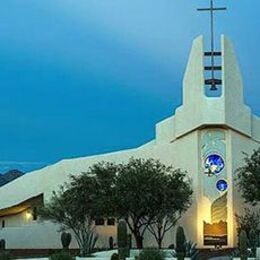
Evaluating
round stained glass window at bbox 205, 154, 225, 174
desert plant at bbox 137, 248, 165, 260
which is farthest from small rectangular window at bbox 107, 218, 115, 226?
desert plant at bbox 137, 248, 165, 260

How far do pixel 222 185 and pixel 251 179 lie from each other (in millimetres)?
3747

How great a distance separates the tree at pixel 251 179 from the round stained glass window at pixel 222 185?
3.61ft

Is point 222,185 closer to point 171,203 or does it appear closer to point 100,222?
point 171,203

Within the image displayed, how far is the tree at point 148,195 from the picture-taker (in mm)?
56781

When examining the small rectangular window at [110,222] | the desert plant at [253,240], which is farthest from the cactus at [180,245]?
the small rectangular window at [110,222]

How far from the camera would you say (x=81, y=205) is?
57594 mm

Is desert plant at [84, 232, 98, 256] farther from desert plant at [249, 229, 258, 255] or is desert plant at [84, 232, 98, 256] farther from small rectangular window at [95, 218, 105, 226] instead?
desert plant at [249, 229, 258, 255]

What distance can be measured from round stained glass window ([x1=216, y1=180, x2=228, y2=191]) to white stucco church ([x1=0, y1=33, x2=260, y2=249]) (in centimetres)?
8

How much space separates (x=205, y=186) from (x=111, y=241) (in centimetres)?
838

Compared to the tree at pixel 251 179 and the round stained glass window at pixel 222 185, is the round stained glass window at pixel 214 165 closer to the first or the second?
the round stained glass window at pixel 222 185

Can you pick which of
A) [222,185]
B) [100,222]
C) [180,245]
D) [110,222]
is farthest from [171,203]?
[180,245]

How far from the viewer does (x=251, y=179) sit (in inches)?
2285

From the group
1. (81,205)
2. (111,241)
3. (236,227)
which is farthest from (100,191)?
(236,227)

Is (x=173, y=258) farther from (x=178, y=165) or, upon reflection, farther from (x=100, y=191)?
(x=178, y=165)
